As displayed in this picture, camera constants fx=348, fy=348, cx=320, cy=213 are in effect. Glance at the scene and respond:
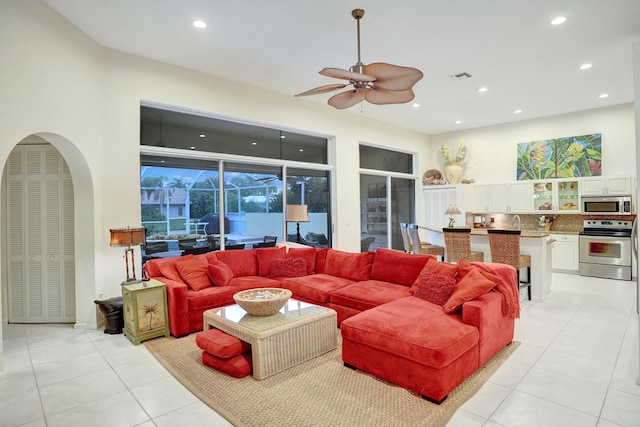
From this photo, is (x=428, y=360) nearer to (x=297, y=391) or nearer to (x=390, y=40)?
(x=297, y=391)

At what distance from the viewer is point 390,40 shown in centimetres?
420

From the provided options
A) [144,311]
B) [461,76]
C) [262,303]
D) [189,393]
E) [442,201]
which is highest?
[461,76]

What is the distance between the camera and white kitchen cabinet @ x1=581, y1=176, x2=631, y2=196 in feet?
21.4

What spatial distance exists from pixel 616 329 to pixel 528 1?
3670 millimetres

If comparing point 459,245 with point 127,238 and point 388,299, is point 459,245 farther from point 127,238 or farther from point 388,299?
point 127,238

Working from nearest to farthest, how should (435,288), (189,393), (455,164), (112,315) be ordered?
(189,393) < (435,288) < (112,315) < (455,164)

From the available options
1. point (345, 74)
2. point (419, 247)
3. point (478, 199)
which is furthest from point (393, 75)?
point (478, 199)

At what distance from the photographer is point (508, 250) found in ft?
16.1

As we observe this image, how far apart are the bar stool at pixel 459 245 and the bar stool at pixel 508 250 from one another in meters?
0.33

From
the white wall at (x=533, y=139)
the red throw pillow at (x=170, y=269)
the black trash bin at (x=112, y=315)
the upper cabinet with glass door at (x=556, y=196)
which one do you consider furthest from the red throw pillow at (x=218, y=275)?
the white wall at (x=533, y=139)

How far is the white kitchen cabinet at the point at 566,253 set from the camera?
6984mm

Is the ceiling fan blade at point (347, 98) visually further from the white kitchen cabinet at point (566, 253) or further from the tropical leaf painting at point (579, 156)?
the tropical leaf painting at point (579, 156)

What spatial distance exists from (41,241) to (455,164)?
840cm

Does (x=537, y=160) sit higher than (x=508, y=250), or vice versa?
(x=537, y=160)
